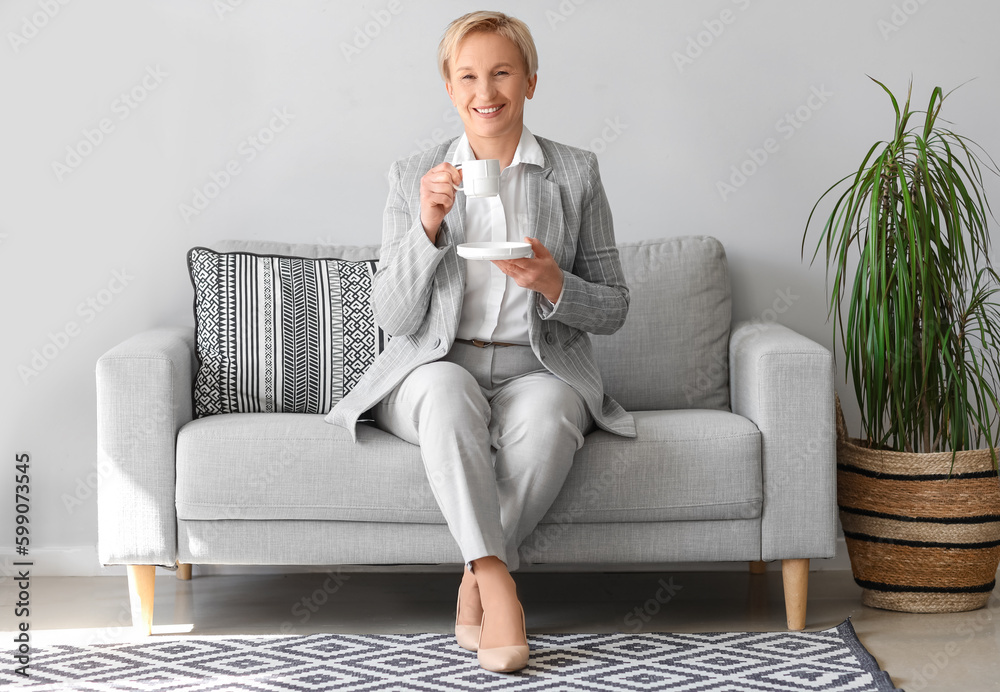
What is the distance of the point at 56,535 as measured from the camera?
2.58 metres

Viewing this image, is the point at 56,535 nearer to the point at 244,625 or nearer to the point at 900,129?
the point at 244,625

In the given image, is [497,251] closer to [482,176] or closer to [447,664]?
[482,176]

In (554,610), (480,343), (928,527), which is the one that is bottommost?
(554,610)

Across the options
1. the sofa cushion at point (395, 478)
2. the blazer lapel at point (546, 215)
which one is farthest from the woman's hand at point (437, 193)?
the sofa cushion at point (395, 478)

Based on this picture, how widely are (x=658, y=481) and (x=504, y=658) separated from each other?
0.47 meters

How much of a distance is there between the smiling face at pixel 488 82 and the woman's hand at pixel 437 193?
16 cm

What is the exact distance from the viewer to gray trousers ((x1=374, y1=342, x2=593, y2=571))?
173 cm

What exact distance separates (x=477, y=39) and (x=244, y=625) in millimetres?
1324

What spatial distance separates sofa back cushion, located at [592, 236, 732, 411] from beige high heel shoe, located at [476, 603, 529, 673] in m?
0.83

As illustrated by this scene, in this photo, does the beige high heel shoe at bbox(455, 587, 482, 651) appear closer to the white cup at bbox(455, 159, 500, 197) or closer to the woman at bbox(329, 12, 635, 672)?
the woman at bbox(329, 12, 635, 672)

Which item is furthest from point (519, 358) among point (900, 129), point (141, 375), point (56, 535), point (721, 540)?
point (56, 535)

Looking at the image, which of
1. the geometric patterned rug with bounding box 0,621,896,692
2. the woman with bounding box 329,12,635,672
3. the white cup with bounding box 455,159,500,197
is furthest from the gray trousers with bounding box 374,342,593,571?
the white cup with bounding box 455,159,500,197

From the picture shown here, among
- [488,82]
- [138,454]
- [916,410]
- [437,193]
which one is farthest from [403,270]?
[916,410]

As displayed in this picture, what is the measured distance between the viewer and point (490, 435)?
1.87 meters
